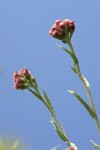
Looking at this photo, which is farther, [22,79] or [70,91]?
[22,79]

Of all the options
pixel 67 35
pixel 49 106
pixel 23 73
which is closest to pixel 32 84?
pixel 23 73

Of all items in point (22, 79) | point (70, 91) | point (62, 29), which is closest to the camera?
point (70, 91)

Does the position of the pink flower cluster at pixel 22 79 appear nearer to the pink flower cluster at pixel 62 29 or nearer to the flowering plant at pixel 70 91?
the flowering plant at pixel 70 91

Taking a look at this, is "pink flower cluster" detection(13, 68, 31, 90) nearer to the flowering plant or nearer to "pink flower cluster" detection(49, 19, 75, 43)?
the flowering plant

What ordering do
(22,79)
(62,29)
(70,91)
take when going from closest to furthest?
(70,91) < (62,29) < (22,79)

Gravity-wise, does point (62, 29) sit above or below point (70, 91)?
above

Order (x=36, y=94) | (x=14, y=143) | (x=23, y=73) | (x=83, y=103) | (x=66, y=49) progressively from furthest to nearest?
1. (x=23, y=73)
2. (x=36, y=94)
3. (x=66, y=49)
4. (x=83, y=103)
5. (x=14, y=143)

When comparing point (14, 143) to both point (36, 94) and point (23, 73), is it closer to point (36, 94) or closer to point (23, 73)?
point (36, 94)
